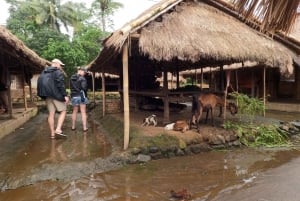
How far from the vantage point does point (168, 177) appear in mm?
5688

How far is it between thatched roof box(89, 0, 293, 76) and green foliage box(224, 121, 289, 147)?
1.84 m

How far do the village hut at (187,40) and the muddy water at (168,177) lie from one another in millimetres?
1307

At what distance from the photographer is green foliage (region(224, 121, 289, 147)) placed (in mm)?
8102

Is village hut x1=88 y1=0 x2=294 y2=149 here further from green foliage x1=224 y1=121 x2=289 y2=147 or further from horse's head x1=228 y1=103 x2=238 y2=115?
Result: green foliage x1=224 y1=121 x2=289 y2=147

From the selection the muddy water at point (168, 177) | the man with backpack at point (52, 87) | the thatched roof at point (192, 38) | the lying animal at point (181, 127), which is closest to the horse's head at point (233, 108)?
the thatched roof at point (192, 38)

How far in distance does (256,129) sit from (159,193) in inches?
176

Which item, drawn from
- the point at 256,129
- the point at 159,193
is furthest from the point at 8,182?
the point at 256,129

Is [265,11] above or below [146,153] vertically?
above

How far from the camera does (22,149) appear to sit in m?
7.22

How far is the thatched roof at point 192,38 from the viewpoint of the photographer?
7316 mm

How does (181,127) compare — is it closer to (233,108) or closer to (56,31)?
(233,108)

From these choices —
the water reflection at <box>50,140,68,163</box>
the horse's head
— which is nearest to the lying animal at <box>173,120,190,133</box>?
the horse's head

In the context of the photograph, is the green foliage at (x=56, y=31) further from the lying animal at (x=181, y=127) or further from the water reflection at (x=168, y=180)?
the water reflection at (x=168, y=180)

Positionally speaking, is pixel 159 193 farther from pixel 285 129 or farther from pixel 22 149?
pixel 285 129
